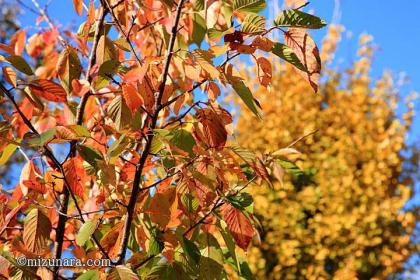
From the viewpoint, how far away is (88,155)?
0.91m

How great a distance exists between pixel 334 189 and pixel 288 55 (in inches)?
167

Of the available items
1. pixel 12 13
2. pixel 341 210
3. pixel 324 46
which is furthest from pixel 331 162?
pixel 12 13

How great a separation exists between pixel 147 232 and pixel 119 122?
11.0 inches

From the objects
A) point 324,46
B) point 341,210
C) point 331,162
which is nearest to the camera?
point 341,210

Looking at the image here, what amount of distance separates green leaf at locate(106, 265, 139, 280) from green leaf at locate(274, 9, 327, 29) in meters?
0.46

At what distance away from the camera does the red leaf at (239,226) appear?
35.6 inches

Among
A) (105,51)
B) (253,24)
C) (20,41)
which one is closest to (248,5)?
(253,24)

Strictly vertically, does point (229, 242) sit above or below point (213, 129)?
below

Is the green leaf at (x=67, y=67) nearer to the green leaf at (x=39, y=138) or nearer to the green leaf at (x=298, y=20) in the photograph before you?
the green leaf at (x=39, y=138)

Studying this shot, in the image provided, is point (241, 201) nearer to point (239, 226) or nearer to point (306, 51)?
point (239, 226)

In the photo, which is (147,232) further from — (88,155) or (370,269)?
(370,269)

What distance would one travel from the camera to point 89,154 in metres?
0.91

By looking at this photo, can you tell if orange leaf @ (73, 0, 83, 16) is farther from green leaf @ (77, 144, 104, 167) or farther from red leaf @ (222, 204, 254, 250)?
red leaf @ (222, 204, 254, 250)

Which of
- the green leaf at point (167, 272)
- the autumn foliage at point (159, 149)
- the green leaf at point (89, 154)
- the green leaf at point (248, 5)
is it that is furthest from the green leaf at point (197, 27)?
the green leaf at point (167, 272)
